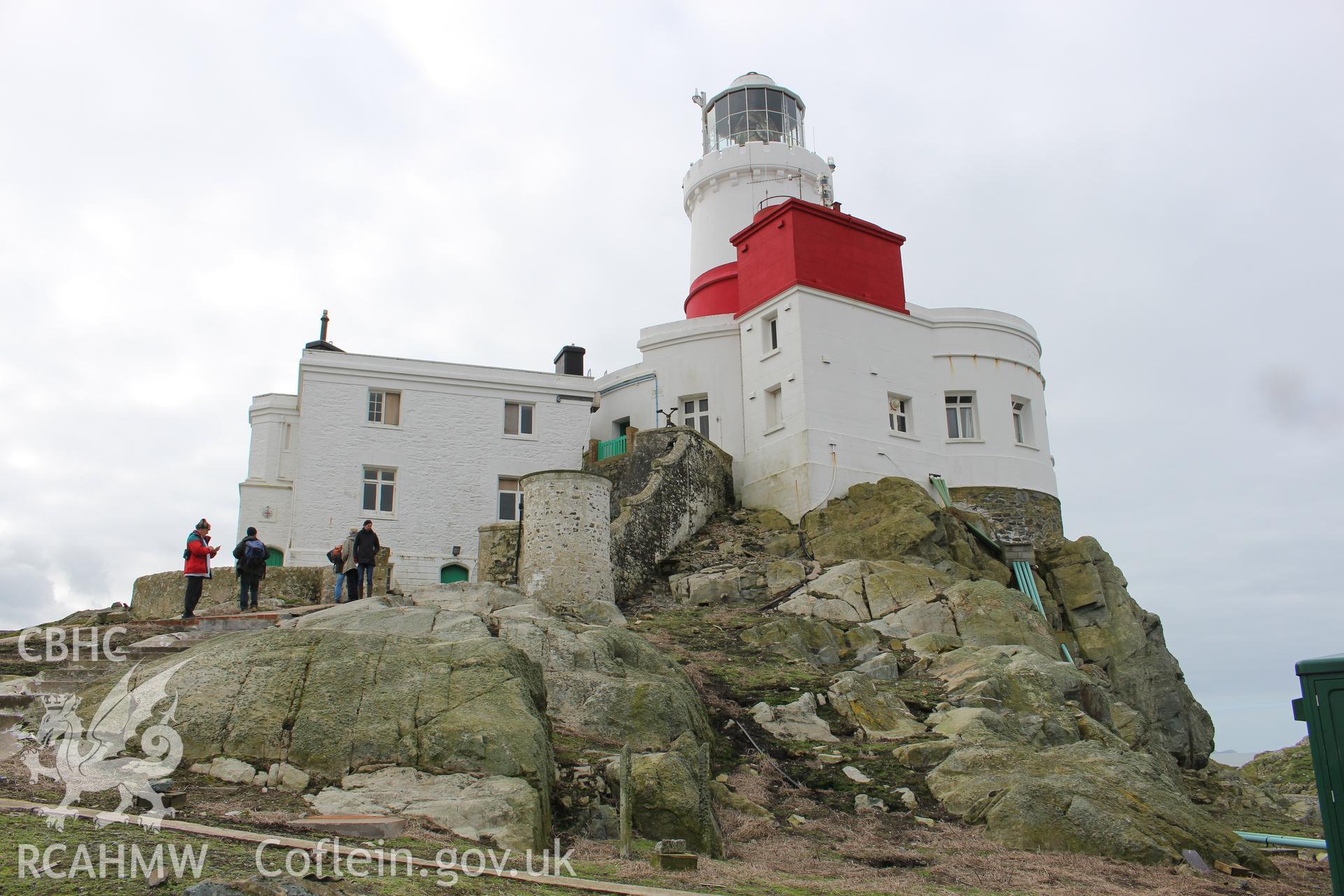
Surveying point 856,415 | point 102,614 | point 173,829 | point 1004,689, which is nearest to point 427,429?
point 102,614

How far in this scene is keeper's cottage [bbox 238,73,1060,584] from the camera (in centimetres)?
2709

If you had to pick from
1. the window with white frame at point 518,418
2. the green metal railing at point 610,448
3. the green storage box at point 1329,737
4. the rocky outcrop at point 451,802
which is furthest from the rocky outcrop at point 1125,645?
the rocky outcrop at point 451,802

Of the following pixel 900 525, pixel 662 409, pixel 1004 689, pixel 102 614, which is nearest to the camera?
pixel 1004 689

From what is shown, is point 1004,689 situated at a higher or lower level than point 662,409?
lower

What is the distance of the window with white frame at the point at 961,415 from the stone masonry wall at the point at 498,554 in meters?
13.7

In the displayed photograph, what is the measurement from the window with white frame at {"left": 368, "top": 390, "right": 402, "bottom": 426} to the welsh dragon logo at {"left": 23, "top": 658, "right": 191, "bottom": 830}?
695 inches

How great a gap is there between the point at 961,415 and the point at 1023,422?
2.05 m

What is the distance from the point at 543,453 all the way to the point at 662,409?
3.72m

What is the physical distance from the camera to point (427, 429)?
28.2m

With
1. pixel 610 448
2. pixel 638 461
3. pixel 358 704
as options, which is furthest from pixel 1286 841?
pixel 610 448

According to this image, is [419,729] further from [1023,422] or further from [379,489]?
[1023,422]

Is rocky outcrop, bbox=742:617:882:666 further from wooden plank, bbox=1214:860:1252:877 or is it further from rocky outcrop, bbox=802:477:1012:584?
wooden plank, bbox=1214:860:1252:877

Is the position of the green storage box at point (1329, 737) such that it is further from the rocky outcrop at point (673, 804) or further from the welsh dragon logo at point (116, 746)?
the welsh dragon logo at point (116, 746)

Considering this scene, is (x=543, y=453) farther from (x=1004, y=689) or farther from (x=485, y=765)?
(x=485, y=765)
